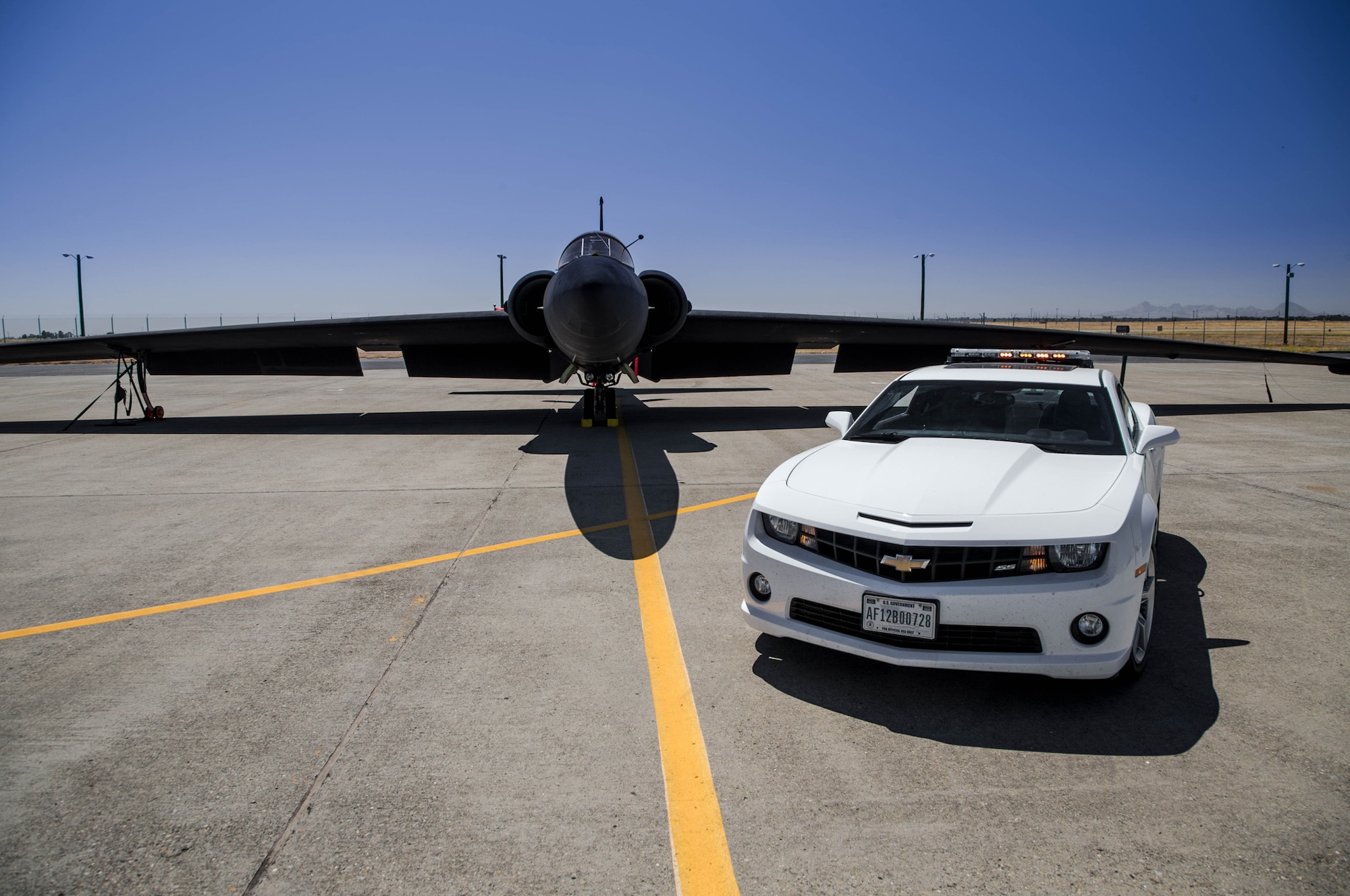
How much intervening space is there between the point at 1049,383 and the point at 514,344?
1255 cm

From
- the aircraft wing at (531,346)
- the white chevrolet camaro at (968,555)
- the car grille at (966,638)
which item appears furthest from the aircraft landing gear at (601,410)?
the car grille at (966,638)

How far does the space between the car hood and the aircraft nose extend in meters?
5.43

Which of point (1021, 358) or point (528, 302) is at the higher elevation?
point (528, 302)

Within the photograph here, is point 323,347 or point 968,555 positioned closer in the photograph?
point 968,555

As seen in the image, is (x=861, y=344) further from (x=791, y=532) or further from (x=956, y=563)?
(x=956, y=563)

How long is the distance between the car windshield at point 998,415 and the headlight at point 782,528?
4.05 ft

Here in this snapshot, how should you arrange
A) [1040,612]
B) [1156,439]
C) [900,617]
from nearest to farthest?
[1040,612], [900,617], [1156,439]

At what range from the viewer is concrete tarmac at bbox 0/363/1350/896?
2336 millimetres

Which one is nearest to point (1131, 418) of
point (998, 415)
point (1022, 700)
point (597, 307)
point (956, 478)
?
point (998, 415)

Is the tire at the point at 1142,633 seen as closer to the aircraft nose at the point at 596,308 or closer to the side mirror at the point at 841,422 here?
the side mirror at the point at 841,422

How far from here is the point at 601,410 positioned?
43.2ft

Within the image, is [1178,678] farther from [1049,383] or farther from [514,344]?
[514,344]

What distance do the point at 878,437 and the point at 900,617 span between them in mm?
1656

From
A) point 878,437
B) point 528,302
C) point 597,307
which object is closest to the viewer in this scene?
point 878,437
